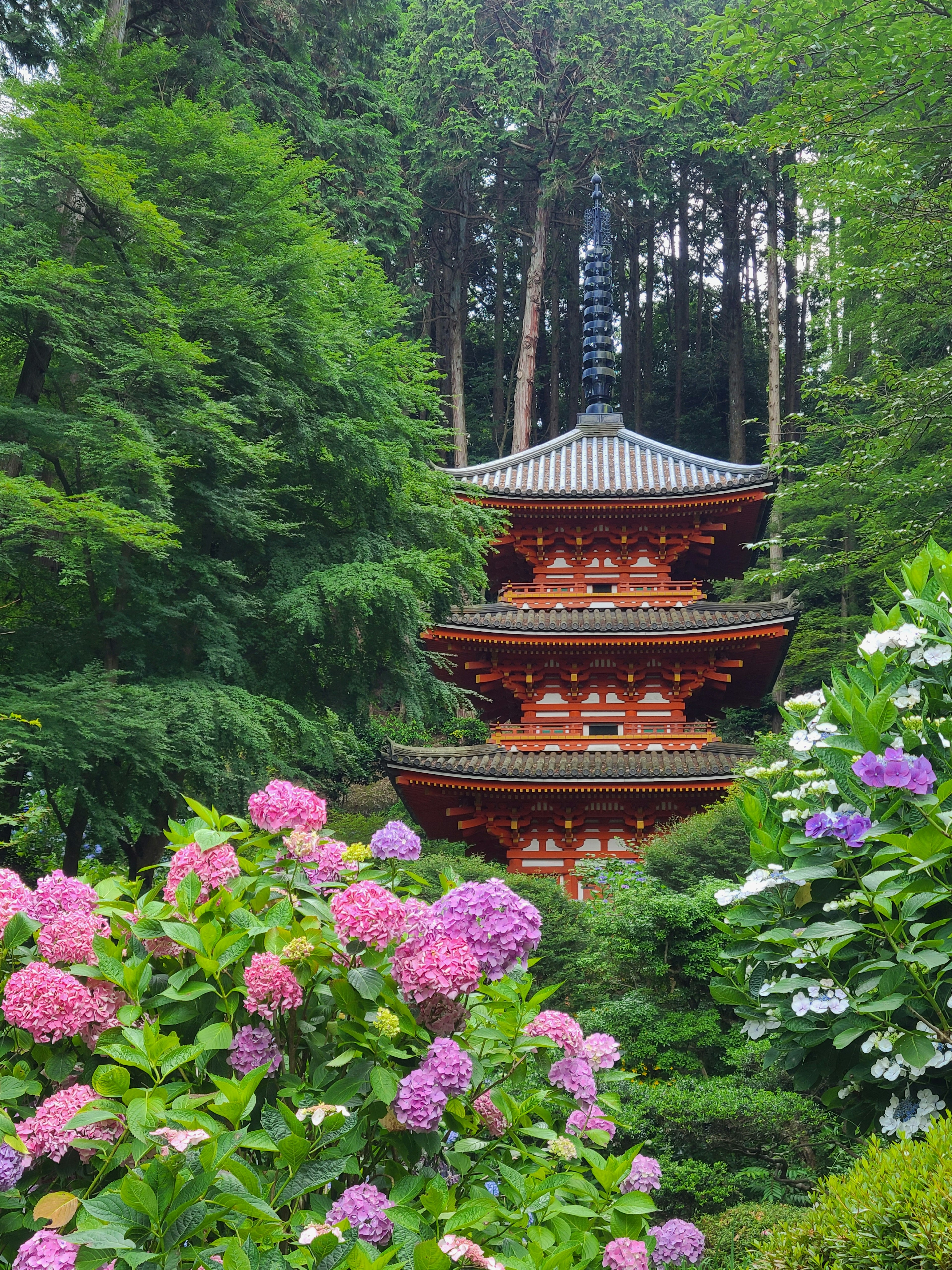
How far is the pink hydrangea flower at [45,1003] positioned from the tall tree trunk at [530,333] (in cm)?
2288

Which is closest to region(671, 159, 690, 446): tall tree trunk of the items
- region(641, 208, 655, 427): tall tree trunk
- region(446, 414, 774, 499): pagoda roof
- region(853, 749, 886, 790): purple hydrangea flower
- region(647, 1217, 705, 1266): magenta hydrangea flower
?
region(641, 208, 655, 427): tall tree trunk

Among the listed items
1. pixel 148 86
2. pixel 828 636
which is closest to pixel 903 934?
pixel 148 86

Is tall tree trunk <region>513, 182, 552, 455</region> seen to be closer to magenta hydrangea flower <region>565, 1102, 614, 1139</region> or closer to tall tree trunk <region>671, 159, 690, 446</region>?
tall tree trunk <region>671, 159, 690, 446</region>

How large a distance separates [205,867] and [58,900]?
373 mm

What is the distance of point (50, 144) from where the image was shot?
27.9 feet

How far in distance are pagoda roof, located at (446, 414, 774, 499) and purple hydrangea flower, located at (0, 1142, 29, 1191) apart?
11.4 metres

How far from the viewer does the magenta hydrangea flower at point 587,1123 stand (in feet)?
8.30

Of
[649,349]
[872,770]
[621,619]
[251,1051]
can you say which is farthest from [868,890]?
[649,349]

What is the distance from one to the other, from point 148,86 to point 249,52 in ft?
12.1

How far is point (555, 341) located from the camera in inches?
1186

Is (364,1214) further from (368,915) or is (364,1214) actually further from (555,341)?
(555,341)

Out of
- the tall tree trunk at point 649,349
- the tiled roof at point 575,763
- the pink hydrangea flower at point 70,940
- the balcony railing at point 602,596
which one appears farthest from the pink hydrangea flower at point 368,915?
the tall tree trunk at point 649,349

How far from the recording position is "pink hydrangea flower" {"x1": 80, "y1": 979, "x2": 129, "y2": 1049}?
2.16m

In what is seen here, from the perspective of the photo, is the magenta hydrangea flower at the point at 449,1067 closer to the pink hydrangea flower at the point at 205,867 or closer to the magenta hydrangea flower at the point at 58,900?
the pink hydrangea flower at the point at 205,867
